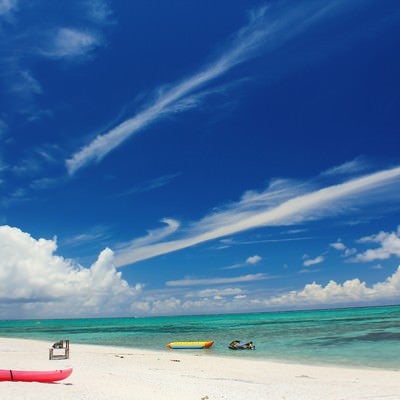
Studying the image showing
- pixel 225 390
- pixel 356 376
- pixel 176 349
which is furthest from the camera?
pixel 176 349

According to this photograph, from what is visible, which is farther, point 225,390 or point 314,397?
point 225,390

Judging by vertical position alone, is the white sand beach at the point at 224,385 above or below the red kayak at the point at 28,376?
below

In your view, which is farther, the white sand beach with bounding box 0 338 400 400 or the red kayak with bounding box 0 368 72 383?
the red kayak with bounding box 0 368 72 383

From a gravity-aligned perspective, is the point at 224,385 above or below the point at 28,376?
below

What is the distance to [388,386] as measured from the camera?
59.0 ft

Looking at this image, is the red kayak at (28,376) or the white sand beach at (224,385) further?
the red kayak at (28,376)

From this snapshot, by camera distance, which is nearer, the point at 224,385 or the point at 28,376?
the point at 28,376

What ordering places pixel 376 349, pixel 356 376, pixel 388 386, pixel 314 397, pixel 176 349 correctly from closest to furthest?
pixel 314 397, pixel 388 386, pixel 356 376, pixel 376 349, pixel 176 349

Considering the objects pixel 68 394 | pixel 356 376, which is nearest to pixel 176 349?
pixel 356 376

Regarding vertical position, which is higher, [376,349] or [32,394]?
[32,394]

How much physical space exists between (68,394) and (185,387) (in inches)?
215

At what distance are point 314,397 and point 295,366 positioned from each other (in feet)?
37.0

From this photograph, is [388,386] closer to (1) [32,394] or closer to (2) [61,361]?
(1) [32,394]

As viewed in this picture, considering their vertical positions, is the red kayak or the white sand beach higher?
the red kayak
